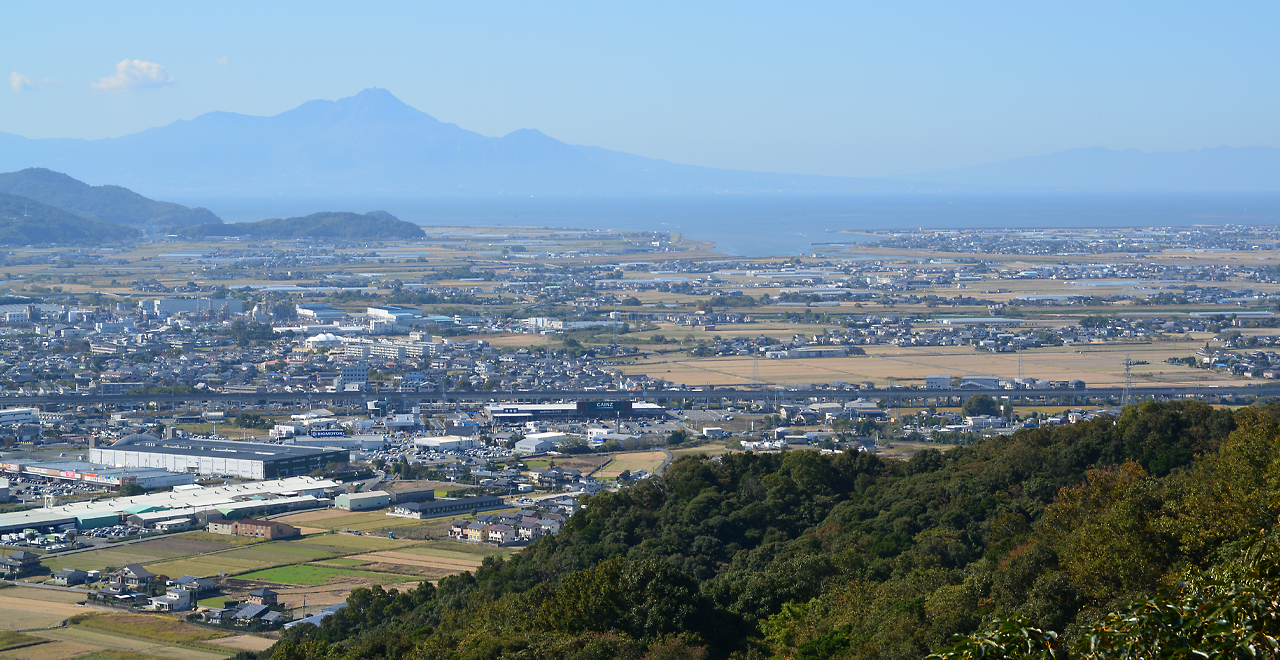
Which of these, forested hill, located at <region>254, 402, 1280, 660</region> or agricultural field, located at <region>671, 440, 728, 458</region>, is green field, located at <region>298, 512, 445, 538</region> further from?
agricultural field, located at <region>671, 440, 728, 458</region>

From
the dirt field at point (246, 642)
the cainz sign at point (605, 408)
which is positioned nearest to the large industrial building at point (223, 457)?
the cainz sign at point (605, 408)

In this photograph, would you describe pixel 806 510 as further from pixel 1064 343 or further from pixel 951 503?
pixel 1064 343

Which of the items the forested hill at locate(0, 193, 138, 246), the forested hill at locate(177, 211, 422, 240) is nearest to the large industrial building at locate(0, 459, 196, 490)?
the forested hill at locate(0, 193, 138, 246)

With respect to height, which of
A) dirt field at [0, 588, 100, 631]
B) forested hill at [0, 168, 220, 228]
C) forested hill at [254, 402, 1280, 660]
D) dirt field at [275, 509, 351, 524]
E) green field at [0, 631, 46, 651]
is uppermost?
forested hill at [0, 168, 220, 228]

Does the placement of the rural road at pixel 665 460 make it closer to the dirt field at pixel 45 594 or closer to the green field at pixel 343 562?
the green field at pixel 343 562

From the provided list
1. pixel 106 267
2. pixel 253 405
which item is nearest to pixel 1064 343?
pixel 253 405

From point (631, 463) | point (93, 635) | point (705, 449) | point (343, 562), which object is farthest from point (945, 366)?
point (93, 635)
